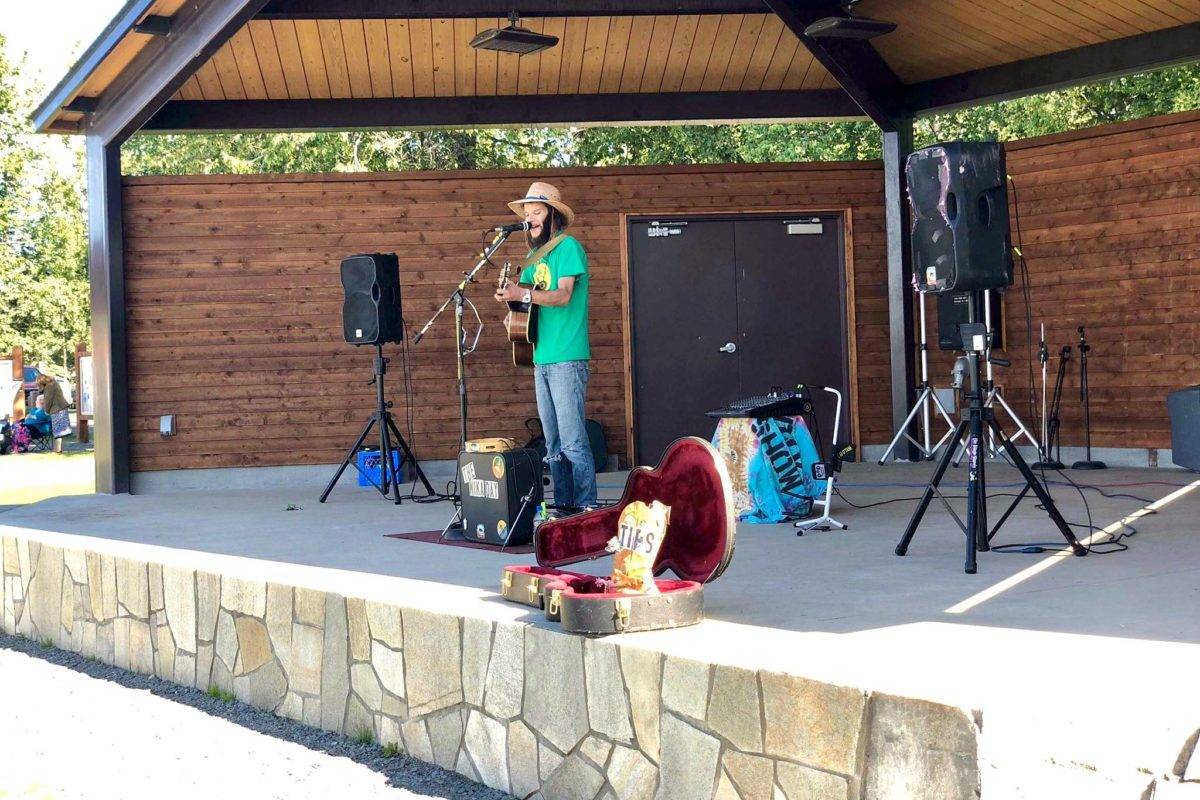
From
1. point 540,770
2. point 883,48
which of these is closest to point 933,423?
point 883,48

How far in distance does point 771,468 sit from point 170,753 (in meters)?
3.39

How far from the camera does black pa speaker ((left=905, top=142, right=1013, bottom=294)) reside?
5102 millimetres

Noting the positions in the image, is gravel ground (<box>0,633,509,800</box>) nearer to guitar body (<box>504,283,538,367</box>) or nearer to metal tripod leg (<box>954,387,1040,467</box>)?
guitar body (<box>504,283,538,367</box>)

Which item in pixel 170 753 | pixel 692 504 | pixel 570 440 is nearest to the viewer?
pixel 692 504

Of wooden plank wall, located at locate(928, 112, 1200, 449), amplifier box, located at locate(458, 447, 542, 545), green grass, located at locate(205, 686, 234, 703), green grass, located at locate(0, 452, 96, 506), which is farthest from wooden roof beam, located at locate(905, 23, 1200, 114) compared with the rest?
green grass, located at locate(0, 452, 96, 506)

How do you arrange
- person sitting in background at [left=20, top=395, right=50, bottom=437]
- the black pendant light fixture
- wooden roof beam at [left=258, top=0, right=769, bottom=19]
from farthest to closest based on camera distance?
person sitting in background at [left=20, top=395, right=50, bottom=437], wooden roof beam at [left=258, top=0, right=769, bottom=19], the black pendant light fixture

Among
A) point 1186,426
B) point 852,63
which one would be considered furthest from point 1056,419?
point 852,63

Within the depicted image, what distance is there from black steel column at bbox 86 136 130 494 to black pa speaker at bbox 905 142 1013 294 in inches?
262

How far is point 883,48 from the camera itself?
9734 mm

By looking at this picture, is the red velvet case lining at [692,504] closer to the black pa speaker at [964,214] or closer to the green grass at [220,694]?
the black pa speaker at [964,214]

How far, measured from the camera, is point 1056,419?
31.2 ft

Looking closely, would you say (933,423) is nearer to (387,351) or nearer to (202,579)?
(387,351)

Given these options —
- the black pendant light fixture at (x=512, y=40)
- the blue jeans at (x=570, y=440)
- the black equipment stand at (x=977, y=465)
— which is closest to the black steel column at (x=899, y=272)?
the black pendant light fixture at (x=512, y=40)

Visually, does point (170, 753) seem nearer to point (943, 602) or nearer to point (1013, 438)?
point (943, 602)
